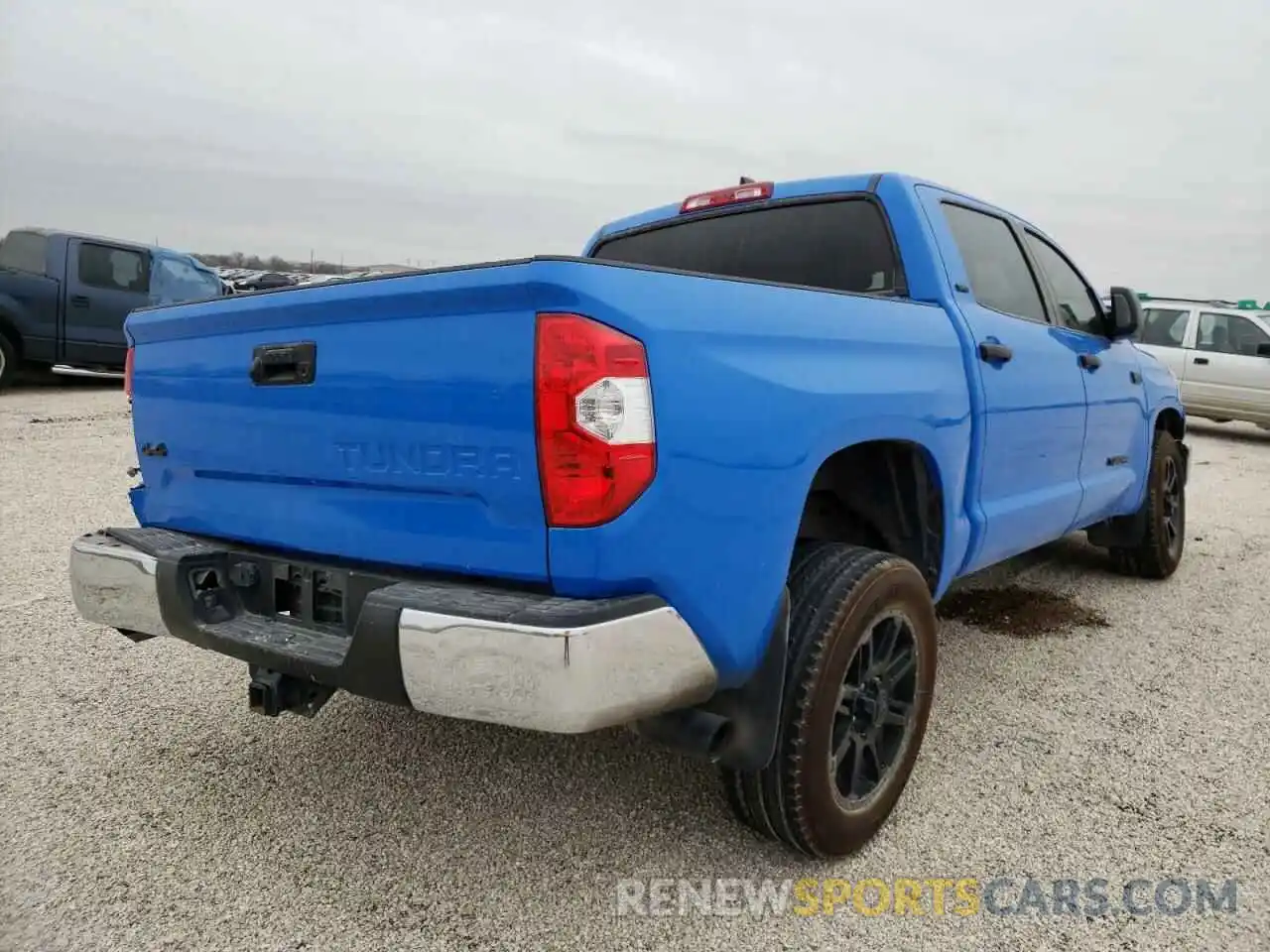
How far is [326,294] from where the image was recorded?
6.84ft

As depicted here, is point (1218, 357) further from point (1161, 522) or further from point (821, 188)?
point (821, 188)

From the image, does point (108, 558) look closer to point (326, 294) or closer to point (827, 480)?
point (326, 294)

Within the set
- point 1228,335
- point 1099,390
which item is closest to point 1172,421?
point 1099,390

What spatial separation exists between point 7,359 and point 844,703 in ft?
36.9

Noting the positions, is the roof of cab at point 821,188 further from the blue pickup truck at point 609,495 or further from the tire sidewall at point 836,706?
the tire sidewall at point 836,706

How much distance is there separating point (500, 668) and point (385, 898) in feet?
2.82

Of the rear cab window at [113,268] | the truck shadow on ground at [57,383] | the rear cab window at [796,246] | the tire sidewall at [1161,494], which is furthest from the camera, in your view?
the truck shadow on ground at [57,383]

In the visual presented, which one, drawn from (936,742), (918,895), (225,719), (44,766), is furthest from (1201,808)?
(44,766)

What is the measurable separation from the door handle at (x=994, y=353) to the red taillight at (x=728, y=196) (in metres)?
0.97

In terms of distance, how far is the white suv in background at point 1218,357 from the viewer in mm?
11805

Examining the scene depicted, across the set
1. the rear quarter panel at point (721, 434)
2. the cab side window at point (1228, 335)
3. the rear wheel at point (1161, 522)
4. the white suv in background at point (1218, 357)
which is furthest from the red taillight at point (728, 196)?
the cab side window at point (1228, 335)

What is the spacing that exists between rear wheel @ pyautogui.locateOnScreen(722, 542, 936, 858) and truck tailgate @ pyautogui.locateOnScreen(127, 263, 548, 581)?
0.73 metres

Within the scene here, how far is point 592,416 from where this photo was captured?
1.73m

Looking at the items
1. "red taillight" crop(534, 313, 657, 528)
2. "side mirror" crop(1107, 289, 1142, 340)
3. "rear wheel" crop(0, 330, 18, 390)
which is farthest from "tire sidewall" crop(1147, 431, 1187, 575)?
"rear wheel" crop(0, 330, 18, 390)
